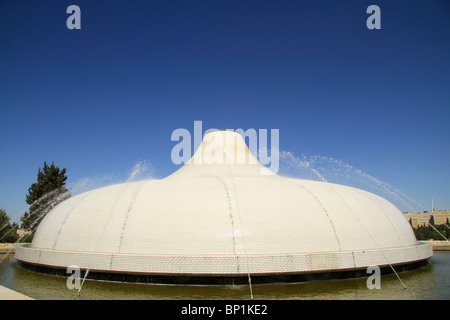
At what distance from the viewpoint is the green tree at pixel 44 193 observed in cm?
4003

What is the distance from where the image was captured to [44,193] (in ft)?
132

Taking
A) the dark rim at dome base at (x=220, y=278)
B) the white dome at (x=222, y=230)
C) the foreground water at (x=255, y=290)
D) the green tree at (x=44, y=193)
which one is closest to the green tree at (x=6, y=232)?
the green tree at (x=44, y=193)

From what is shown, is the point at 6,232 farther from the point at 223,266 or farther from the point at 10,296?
the point at 223,266

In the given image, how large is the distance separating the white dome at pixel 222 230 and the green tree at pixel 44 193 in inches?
1051

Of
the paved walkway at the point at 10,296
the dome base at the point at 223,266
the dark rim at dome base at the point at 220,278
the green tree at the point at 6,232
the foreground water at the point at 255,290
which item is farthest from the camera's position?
the green tree at the point at 6,232

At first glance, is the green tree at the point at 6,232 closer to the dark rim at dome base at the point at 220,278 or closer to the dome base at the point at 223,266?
the dome base at the point at 223,266

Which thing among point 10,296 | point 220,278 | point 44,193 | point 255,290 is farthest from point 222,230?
point 44,193

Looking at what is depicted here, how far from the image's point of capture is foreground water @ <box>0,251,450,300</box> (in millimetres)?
10484

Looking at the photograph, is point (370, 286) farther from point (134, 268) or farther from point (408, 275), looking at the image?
point (134, 268)

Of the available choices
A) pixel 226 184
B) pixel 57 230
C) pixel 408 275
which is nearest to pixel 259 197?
pixel 226 184

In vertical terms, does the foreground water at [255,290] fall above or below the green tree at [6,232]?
above

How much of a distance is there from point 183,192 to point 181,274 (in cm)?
401

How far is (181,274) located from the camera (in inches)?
461

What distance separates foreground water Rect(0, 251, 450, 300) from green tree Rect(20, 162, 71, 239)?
98.0 ft
